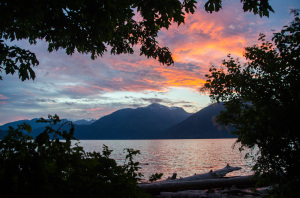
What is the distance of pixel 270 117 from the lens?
5.29 metres

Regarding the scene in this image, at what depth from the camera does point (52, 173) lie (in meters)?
2.49

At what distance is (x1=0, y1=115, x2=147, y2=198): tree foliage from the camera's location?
2.22 metres

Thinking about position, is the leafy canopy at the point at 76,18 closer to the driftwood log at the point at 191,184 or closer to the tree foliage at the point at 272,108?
the tree foliage at the point at 272,108

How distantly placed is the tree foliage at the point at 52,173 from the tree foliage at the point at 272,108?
172 inches

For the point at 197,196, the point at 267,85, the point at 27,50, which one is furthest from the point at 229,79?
the point at 27,50

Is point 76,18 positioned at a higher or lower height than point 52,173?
higher

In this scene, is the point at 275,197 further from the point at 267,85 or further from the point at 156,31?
the point at 156,31

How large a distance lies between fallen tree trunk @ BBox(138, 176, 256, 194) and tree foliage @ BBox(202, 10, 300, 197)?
19.3 ft

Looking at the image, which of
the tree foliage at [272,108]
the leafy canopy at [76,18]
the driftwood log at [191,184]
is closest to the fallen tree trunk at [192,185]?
the driftwood log at [191,184]

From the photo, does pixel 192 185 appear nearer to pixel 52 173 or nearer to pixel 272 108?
pixel 272 108

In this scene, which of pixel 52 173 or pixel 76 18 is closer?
pixel 52 173

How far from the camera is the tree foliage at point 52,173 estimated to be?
222cm

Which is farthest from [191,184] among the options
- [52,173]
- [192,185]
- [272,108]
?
[52,173]

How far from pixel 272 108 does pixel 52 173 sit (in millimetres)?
5572
